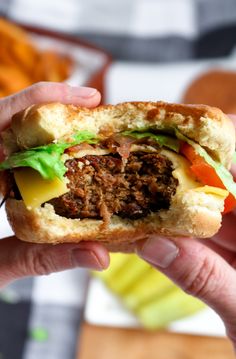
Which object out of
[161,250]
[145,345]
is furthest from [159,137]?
[145,345]

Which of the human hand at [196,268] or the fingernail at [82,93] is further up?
the fingernail at [82,93]

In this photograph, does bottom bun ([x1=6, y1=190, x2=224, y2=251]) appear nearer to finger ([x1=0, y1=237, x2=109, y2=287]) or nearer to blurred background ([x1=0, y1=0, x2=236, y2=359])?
finger ([x1=0, y1=237, x2=109, y2=287])

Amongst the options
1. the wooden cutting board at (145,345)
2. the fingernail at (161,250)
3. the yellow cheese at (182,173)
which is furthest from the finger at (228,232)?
the wooden cutting board at (145,345)

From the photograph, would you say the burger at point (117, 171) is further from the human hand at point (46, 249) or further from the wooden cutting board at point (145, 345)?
the wooden cutting board at point (145, 345)

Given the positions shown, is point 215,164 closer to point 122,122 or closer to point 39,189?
point 122,122

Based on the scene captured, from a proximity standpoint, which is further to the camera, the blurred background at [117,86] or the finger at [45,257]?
the blurred background at [117,86]

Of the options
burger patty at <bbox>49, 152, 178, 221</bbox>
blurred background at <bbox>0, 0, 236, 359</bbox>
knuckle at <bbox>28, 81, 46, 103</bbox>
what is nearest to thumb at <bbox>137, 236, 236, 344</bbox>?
burger patty at <bbox>49, 152, 178, 221</bbox>
